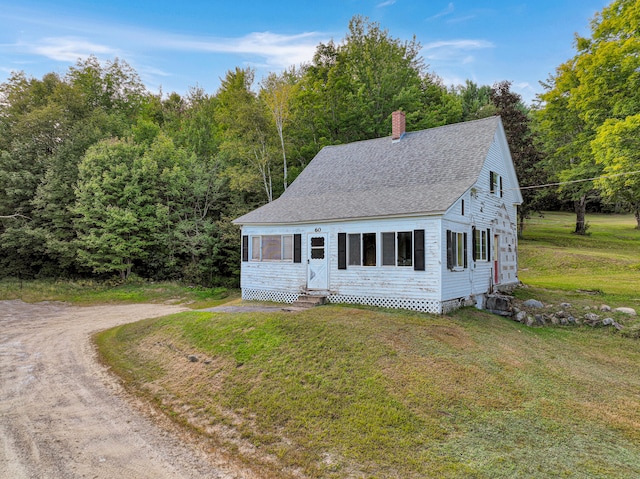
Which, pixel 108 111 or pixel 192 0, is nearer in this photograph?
pixel 192 0

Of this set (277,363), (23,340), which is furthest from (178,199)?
(277,363)

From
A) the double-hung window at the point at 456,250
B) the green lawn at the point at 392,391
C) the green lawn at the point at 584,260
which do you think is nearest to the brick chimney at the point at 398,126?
the double-hung window at the point at 456,250

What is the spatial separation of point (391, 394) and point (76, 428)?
4.92 meters

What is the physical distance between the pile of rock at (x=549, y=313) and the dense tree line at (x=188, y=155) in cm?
876

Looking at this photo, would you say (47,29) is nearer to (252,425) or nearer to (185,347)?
(185,347)

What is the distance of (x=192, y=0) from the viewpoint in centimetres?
1453

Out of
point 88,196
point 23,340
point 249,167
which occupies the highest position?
point 249,167

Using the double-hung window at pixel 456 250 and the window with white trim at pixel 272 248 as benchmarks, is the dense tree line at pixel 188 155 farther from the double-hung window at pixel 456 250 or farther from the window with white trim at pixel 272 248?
the double-hung window at pixel 456 250

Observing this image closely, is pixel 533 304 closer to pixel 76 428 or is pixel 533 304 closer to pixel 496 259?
pixel 496 259

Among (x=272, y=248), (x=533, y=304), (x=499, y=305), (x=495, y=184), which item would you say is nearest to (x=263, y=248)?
(x=272, y=248)

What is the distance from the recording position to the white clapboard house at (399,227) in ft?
36.7

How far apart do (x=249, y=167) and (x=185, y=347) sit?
640 inches

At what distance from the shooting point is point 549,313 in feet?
42.1

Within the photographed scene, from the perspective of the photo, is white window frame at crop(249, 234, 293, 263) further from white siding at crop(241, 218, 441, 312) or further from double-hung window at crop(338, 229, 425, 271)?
double-hung window at crop(338, 229, 425, 271)
